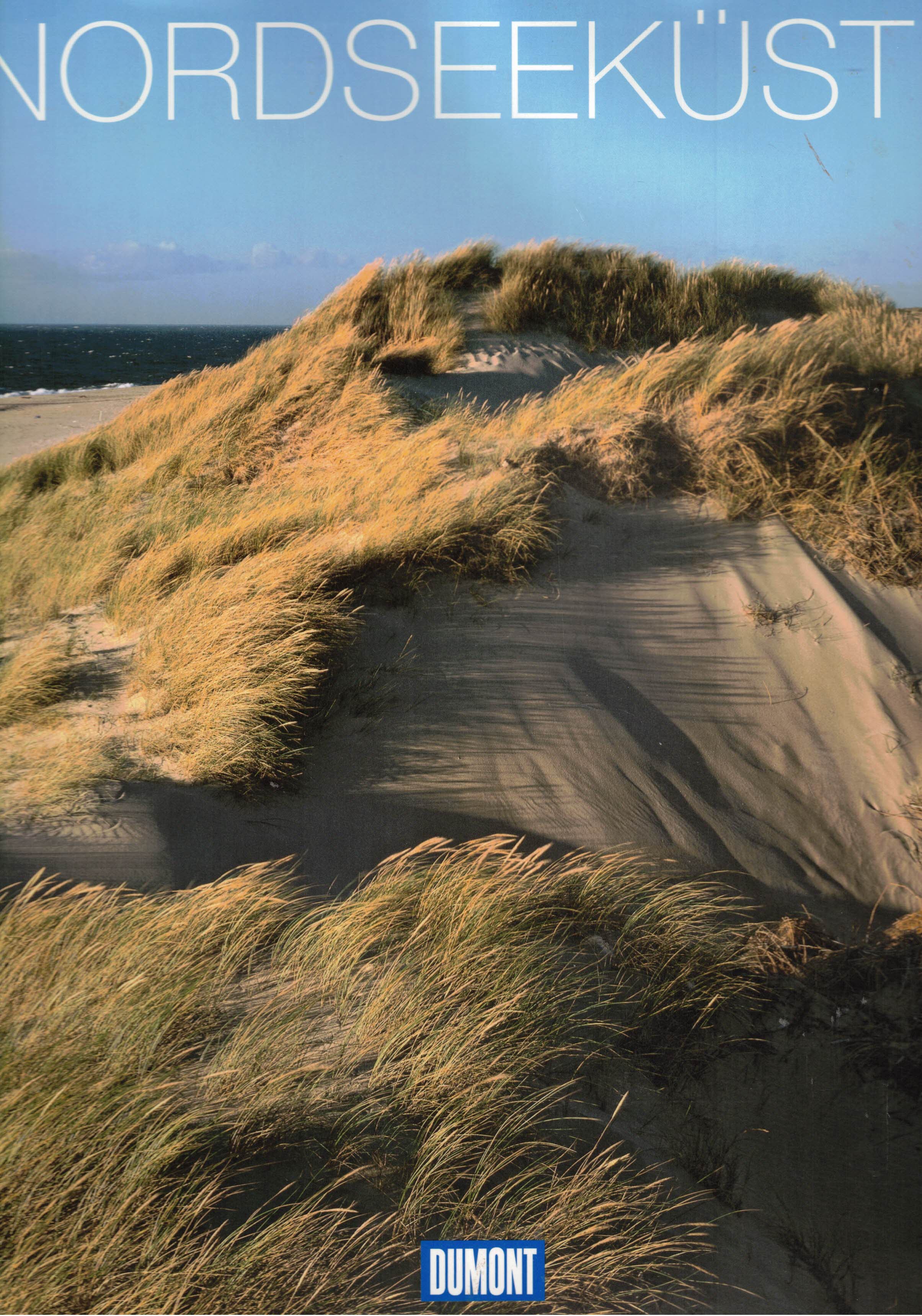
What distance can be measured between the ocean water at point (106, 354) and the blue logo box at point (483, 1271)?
12.0ft

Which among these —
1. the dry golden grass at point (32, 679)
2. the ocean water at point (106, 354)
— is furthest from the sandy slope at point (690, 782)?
the ocean water at point (106, 354)

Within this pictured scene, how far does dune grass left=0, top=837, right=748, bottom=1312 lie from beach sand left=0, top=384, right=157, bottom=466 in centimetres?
441

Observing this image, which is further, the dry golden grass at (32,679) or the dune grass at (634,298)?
the dune grass at (634,298)

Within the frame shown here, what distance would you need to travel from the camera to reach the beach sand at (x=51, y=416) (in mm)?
5832

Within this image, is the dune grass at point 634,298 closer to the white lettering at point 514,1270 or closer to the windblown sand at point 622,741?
the windblown sand at point 622,741

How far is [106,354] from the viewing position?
15.9 ft

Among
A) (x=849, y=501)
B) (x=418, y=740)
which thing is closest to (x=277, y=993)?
(x=418, y=740)

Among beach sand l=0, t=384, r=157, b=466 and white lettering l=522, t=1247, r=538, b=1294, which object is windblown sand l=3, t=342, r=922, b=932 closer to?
white lettering l=522, t=1247, r=538, b=1294

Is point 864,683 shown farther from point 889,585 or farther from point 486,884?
point 486,884

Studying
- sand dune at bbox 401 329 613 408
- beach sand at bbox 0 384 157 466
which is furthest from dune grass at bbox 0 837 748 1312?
beach sand at bbox 0 384 157 466

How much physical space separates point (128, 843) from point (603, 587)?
7.81 ft

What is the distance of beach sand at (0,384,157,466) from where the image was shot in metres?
5.83

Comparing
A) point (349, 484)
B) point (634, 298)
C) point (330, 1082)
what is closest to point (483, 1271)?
point (330, 1082)

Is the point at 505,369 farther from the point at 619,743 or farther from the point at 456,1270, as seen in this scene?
the point at 456,1270
